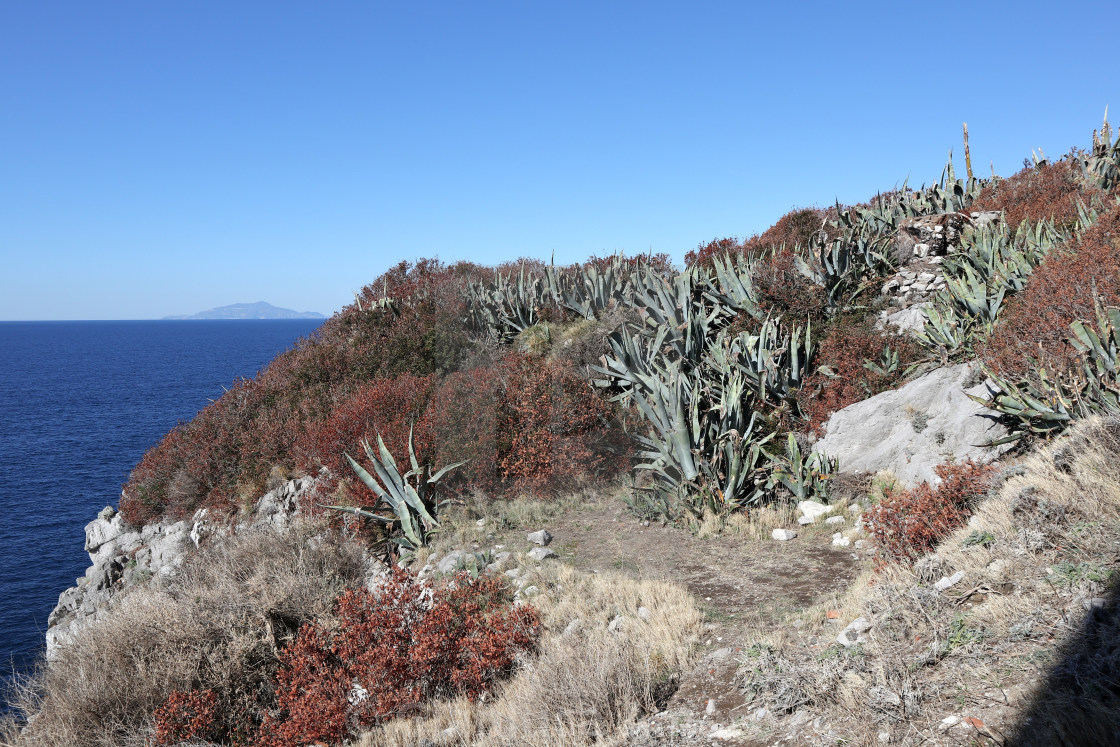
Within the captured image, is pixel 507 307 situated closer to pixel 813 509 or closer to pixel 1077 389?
pixel 813 509

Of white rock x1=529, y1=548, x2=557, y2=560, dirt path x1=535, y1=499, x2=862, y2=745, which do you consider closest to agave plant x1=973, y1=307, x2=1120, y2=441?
dirt path x1=535, y1=499, x2=862, y2=745

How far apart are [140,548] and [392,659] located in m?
11.6

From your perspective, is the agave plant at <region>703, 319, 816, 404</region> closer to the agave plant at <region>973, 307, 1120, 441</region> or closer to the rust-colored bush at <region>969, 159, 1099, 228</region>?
the agave plant at <region>973, 307, 1120, 441</region>

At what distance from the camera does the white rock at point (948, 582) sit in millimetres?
4257

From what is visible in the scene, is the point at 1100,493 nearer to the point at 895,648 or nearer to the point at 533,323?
the point at 895,648

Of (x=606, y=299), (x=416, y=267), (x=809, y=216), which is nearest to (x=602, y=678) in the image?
(x=606, y=299)

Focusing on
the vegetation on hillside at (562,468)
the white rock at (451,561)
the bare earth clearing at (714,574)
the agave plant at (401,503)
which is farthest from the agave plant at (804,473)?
the agave plant at (401,503)

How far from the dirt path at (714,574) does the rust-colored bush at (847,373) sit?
93.0 inches

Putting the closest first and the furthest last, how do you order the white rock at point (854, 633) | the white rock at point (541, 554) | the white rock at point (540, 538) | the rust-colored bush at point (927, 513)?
the white rock at point (854, 633) → the rust-colored bush at point (927, 513) → the white rock at point (541, 554) → the white rock at point (540, 538)

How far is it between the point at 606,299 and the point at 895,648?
12115mm

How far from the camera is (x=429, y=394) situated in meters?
12.0

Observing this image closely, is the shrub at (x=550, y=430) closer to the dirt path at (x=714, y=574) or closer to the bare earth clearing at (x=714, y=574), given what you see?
the bare earth clearing at (x=714, y=574)

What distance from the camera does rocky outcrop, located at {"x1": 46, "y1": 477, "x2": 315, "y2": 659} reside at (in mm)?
12125

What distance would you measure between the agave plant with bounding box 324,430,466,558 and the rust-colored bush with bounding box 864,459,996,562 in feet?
17.9
